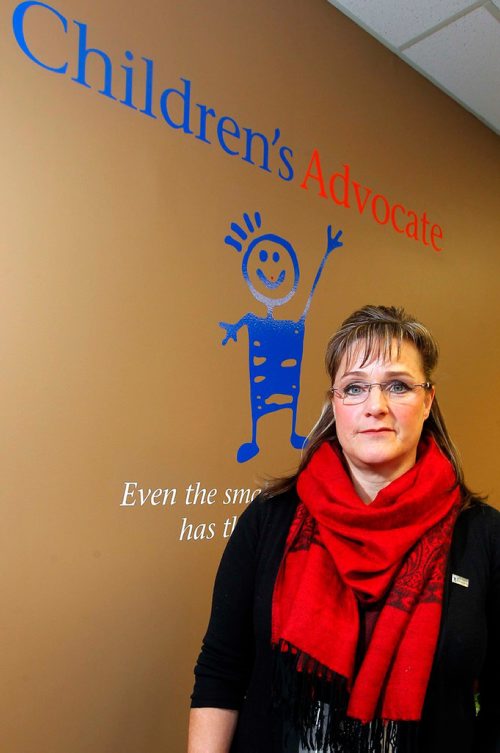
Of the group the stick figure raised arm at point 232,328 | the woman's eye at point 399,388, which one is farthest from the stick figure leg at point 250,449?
the woman's eye at point 399,388

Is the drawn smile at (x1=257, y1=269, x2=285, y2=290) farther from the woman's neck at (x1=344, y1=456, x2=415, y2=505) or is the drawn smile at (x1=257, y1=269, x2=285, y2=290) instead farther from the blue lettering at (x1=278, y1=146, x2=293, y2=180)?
the woman's neck at (x1=344, y1=456, x2=415, y2=505)

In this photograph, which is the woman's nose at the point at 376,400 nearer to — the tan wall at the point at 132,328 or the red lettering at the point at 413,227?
the tan wall at the point at 132,328

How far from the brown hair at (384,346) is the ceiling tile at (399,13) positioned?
4.99 ft

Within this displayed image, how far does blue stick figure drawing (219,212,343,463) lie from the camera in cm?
191

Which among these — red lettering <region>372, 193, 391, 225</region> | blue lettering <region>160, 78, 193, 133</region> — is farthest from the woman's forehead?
red lettering <region>372, 193, 391, 225</region>

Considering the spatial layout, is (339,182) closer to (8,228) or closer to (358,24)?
(358,24)

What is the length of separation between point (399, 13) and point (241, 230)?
1.12 meters

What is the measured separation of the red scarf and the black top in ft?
0.10

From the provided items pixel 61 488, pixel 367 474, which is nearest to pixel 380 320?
pixel 367 474

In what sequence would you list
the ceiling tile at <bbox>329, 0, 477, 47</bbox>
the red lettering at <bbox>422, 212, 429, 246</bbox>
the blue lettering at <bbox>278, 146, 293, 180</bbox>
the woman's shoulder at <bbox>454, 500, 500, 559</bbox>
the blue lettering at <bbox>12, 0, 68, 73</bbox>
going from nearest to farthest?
1. the woman's shoulder at <bbox>454, 500, 500, 559</bbox>
2. the blue lettering at <bbox>12, 0, 68, 73</bbox>
3. the blue lettering at <bbox>278, 146, 293, 180</bbox>
4. the ceiling tile at <bbox>329, 0, 477, 47</bbox>
5. the red lettering at <bbox>422, 212, 429, 246</bbox>

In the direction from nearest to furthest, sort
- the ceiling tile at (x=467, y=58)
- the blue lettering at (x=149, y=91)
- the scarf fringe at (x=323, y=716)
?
the scarf fringe at (x=323, y=716)
the blue lettering at (x=149, y=91)
the ceiling tile at (x=467, y=58)

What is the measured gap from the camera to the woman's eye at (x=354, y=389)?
1214 millimetres

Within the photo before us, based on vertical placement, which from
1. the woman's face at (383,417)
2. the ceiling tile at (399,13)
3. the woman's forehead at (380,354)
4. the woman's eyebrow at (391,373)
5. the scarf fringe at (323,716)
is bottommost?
the scarf fringe at (323,716)

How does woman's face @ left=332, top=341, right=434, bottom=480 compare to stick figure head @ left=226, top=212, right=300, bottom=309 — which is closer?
woman's face @ left=332, top=341, right=434, bottom=480
